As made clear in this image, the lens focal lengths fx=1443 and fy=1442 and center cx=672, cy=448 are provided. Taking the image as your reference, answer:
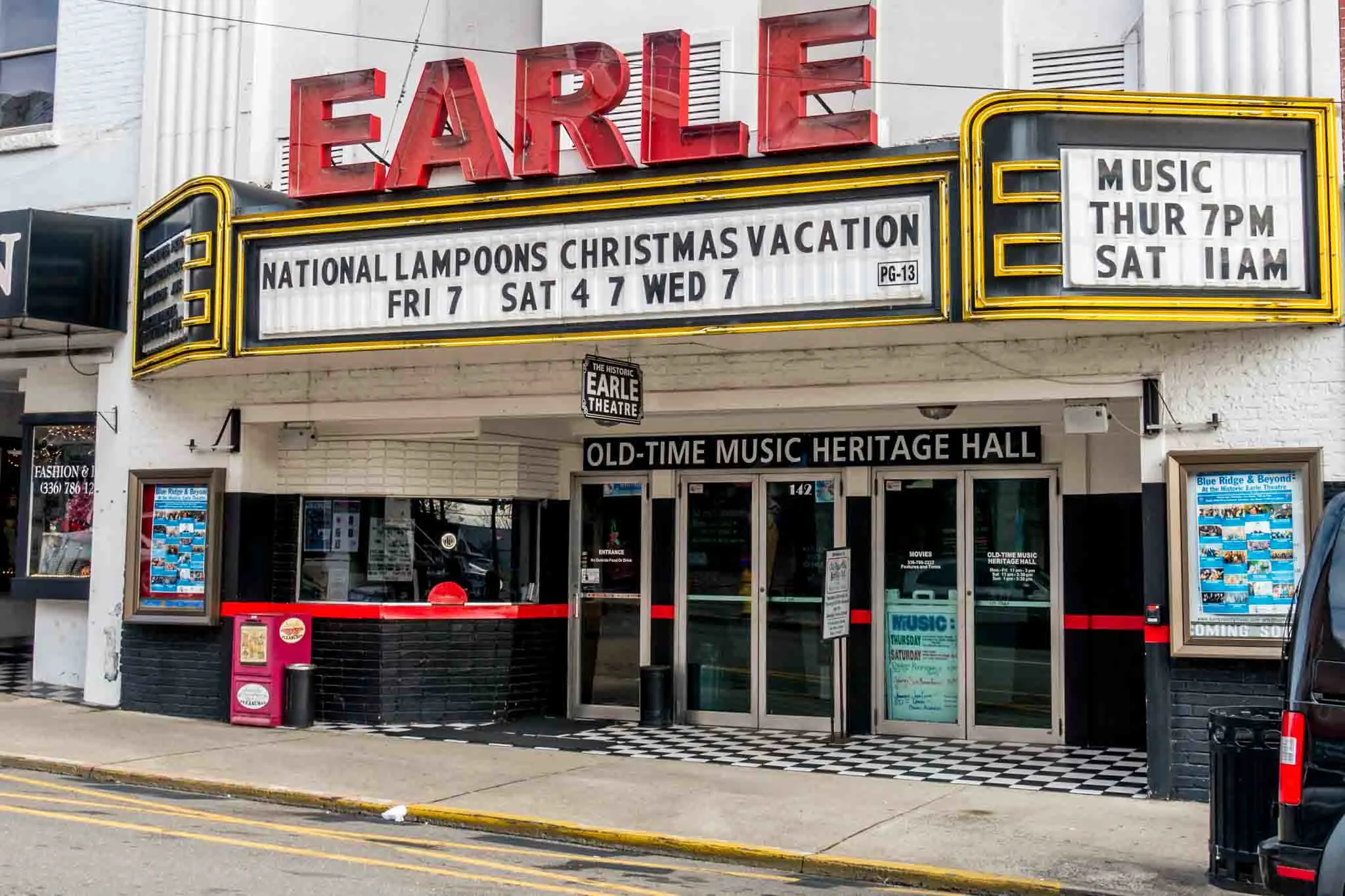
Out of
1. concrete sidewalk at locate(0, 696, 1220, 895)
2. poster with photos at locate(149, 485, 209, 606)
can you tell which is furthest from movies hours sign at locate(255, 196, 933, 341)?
concrete sidewalk at locate(0, 696, 1220, 895)

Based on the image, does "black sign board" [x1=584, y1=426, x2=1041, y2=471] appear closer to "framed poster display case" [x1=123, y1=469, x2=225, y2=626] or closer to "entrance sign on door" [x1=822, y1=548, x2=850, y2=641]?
"entrance sign on door" [x1=822, y1=548, x2=850, y2=641]

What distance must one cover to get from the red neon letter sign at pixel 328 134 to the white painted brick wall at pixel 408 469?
3.08 m

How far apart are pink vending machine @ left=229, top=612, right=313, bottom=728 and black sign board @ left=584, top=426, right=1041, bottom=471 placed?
137 inches

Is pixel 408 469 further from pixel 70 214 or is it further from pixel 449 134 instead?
pixel 70 214

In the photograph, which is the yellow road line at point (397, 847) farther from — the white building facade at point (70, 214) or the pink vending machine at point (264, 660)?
the white building facade at point (70, 214)

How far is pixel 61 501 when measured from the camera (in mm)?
16016

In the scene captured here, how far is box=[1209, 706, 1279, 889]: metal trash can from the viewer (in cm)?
749

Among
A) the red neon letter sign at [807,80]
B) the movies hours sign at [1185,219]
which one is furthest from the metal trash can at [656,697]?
the movies hours sign at [1185,219]

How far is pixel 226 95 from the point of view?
14.9m

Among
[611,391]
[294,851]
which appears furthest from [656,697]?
[294,851]

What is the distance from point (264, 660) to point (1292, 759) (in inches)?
400

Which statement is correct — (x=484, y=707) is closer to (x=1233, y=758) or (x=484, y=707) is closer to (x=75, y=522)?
(x=75, y=522)

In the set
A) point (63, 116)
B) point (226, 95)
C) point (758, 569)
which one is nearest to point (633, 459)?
point (758, 569)

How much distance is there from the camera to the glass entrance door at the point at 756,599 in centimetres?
1430
